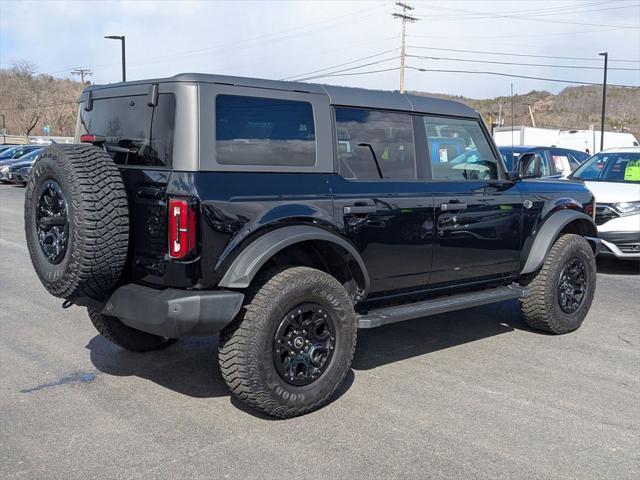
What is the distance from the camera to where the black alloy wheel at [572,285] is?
6.19m

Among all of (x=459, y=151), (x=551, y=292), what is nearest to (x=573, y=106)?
(x=551, y=292)

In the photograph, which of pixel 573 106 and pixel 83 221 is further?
pixel 573 106

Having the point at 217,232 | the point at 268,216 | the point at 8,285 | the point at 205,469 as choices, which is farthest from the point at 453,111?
the point at 8,285

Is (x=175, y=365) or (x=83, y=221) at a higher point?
(x=83, y=221)

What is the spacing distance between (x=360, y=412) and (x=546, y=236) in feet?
8.94

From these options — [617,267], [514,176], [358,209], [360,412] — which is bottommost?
[360,412]

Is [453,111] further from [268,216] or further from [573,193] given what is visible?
[268,216]

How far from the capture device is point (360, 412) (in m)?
4.30

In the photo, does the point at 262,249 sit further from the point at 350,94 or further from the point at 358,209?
the point at 350,94

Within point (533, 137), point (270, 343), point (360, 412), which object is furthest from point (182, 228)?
point (533, 137)

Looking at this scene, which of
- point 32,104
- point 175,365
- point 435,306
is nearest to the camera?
point 435,306

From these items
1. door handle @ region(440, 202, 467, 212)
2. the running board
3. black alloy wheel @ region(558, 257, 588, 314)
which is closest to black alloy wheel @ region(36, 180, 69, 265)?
the running board

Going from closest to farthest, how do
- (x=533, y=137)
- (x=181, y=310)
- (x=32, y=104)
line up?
(x=181, y=310) < (x=533, y=137) < (x=32, y=104)

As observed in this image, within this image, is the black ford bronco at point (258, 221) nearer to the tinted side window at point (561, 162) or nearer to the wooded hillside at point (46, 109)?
the tinted side window at point (561, 162)
